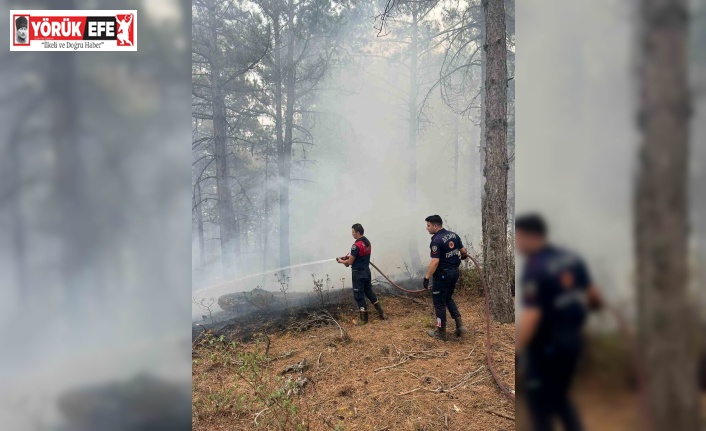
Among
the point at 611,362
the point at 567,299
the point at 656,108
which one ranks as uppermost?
the point at 656,108

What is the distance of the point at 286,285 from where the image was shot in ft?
32.3

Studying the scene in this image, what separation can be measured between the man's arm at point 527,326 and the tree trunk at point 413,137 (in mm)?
10134

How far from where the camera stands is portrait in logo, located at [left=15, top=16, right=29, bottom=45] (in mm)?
1706

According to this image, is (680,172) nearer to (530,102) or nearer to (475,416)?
(530,102)

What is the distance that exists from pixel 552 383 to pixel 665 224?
0.53 m

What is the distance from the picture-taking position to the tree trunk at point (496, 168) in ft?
Answer: 21.2

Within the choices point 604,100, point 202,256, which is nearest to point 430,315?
point 202,256

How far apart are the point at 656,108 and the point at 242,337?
799cm

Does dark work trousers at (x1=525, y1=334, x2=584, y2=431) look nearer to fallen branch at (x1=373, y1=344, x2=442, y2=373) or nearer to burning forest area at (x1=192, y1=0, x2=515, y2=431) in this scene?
burning forest area at (x1=192, y1=0, x2=515, y2=431)

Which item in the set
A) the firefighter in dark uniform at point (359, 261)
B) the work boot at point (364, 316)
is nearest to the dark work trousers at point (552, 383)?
the firefighter in dark uniform at point (359, 261)

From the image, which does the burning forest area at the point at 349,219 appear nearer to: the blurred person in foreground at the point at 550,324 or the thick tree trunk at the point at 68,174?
the thick tree trunk at the point at 68,174

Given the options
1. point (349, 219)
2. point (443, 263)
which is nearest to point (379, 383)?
point (443, 263)

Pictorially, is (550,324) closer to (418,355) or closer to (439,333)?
(418,355)

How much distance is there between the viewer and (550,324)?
3.44 ft
